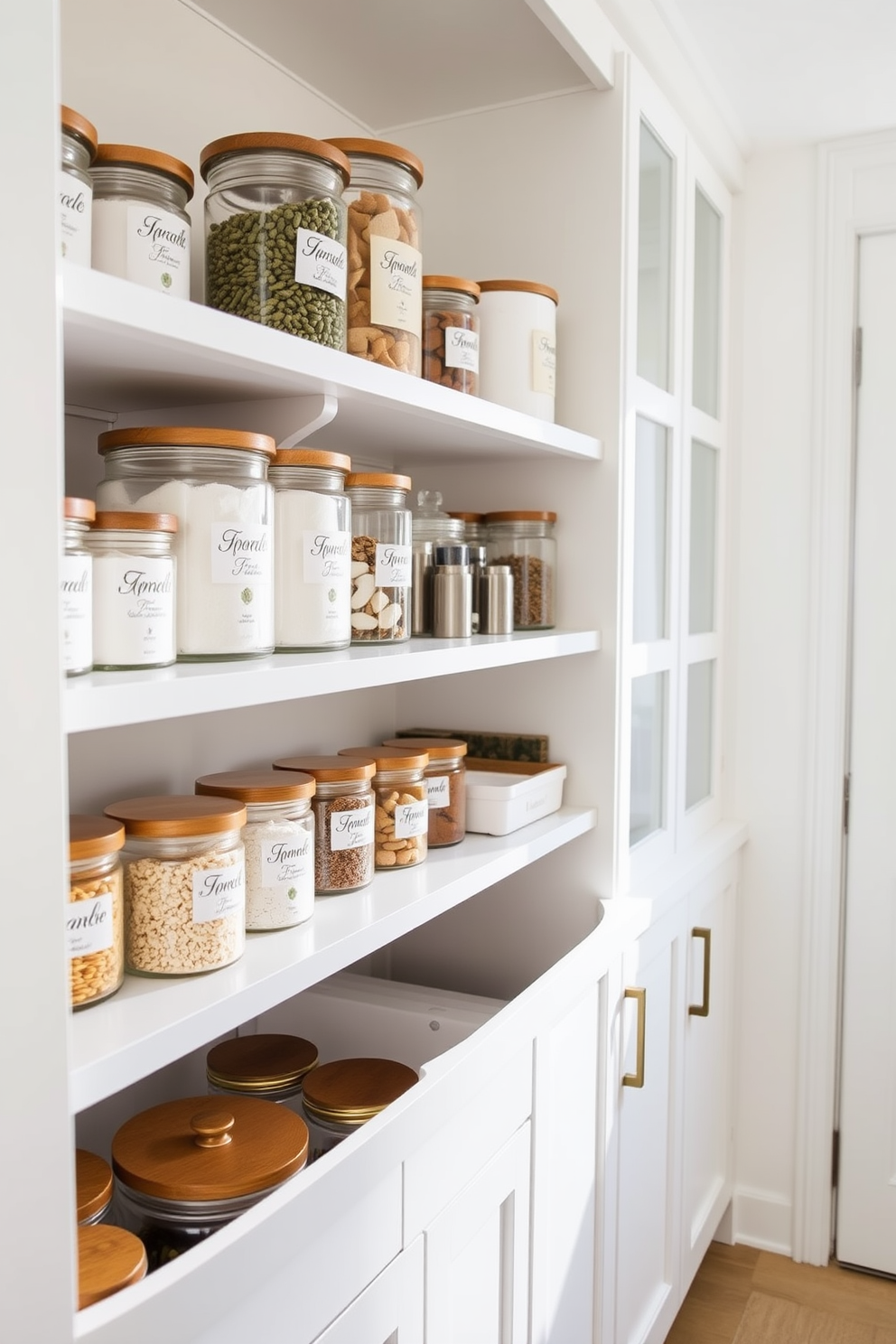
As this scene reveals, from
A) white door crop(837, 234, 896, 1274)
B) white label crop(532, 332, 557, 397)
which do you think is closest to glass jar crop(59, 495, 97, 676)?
white label crop(532, 332, 557, 397)

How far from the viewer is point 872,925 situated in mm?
2377

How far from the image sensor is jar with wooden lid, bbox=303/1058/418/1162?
120 centimetres

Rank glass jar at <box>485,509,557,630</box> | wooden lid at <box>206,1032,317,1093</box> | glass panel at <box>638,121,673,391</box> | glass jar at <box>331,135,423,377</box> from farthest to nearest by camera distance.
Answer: glass panel at <box>638,121,673,391</box> → glass jar at <box>485,509,557,630</box> → wooden lid at <box>206,1032,317,1093</box> → glass jar at <box>331,135,423,377</box>

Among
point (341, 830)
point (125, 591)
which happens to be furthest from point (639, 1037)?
point (125, 591)

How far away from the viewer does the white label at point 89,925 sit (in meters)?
0.81

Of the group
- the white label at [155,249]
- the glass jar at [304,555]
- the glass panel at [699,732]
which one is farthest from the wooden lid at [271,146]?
the glass panel at [699,732]

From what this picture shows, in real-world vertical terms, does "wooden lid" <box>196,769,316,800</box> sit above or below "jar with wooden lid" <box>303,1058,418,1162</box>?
above

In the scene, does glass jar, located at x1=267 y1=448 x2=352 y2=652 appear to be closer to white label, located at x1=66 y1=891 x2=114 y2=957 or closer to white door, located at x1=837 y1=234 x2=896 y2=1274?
white label, located at x1=66 y1=891 x2=114 y2=957

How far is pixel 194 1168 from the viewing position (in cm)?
98

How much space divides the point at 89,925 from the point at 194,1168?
30 centimetres

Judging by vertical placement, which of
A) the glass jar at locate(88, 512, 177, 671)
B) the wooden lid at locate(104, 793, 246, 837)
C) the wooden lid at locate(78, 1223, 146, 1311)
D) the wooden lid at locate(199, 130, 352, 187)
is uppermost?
the wooden lid at locate(199, 130, 352, 187)

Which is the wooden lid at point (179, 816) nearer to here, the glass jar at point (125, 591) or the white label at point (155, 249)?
the glass jar at point (125, 591)

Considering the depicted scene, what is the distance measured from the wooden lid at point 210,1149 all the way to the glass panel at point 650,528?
1026 mm

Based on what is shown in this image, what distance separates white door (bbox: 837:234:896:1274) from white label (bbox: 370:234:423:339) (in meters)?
1.47
